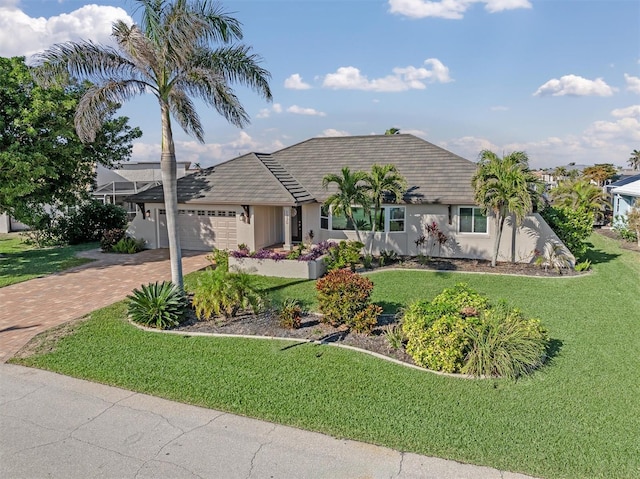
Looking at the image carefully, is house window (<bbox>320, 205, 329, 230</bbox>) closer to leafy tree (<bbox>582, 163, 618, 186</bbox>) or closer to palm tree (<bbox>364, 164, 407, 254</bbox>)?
palm tree (<bbox>364, 164, 407, 254</bbox>)

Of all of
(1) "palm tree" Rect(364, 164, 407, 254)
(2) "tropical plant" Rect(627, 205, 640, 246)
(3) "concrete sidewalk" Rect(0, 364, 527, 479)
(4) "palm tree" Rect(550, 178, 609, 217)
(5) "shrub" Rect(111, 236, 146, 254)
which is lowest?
(3) "concrete sidewalk" Rect(0, 364, 527, 479)

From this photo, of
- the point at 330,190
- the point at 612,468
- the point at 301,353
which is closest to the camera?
the point at 612,468

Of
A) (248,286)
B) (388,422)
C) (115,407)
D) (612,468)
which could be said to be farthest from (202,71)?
(612,468)

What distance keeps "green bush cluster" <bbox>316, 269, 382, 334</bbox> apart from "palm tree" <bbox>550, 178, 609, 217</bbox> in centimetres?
1703

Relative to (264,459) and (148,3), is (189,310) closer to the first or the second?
(264,459)

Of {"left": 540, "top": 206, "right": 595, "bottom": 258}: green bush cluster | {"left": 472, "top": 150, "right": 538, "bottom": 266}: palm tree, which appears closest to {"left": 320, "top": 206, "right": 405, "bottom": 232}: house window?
{"left": 472, "top": 150, "right": 538, "bottom": 266}: palm tree

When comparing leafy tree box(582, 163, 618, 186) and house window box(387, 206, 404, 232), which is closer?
house window box(387, 206, 404, 232)

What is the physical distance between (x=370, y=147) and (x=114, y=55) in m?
12.7

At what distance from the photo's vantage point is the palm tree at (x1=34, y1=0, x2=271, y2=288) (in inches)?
424

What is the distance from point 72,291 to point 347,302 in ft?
29.2

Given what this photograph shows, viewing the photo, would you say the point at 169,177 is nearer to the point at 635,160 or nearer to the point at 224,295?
the point at 224,295

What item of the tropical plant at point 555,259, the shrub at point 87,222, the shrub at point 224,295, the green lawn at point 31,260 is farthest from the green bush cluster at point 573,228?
the shrub at point 87,222

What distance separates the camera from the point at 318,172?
830 inches

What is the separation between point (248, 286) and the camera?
438 inches
